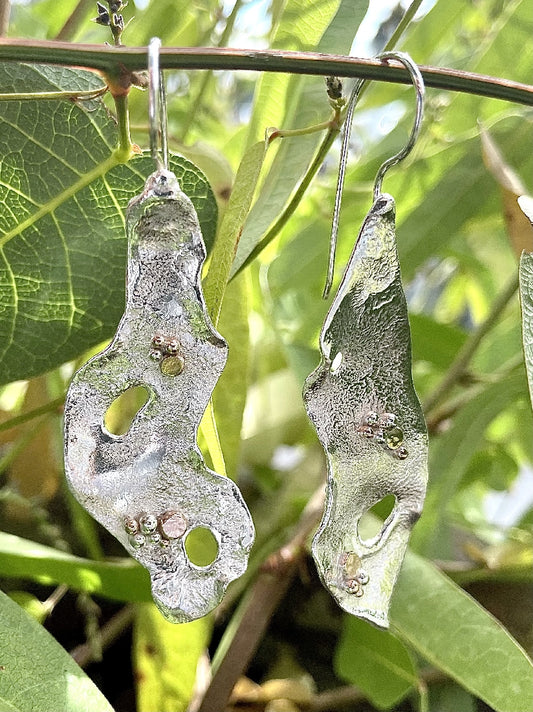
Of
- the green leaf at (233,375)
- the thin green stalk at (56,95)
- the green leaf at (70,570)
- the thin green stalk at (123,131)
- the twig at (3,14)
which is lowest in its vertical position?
the green leaf at (70,570)

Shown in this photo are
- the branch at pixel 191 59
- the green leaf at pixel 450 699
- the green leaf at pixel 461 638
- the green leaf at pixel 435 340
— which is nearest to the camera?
the branch at pixel 191 59

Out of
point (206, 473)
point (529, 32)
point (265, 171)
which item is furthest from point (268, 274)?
point (206, 473)

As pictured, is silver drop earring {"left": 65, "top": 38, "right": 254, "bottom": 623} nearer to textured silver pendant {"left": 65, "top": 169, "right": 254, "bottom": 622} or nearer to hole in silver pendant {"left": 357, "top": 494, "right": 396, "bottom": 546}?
textured silver pendant {"left": 65, "top": 169, "right": 254, "bottom": 622}

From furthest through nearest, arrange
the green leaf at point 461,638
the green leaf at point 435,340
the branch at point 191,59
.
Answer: the green leaf at point 435,340
the green leaf at point 461,638
the branch at point 191,59

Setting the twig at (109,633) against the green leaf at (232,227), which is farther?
the twig at (109,633)

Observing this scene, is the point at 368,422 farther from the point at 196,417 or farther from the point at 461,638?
the point at 461,638

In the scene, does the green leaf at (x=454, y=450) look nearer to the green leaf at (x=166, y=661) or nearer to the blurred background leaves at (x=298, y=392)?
the blurred background leaves at (x=298, y=392)

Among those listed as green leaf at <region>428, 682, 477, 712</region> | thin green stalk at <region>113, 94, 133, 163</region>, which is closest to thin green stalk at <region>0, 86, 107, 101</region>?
thin green stalk at <region>113, 94, 133, 163</region>

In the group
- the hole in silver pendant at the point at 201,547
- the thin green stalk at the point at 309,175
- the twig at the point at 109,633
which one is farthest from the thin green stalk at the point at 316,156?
the twig at the point at 109,633

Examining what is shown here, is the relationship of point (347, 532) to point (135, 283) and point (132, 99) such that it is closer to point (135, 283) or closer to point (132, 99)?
point (135, 283)
